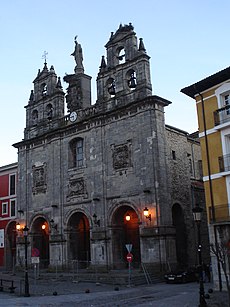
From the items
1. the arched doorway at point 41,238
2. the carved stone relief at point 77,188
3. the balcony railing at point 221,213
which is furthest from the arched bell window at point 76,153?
the balcony railing at point 221,213

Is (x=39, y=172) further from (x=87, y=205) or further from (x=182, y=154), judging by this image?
(x=182, y=154)

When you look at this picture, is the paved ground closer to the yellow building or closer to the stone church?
the yellow building

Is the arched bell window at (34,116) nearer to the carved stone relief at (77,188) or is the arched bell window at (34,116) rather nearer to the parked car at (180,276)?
the carved stone relief at (77,188)

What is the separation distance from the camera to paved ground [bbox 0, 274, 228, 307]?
60.9ft

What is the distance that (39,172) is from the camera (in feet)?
124

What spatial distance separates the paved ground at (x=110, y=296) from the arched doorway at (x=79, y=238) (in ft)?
19.4

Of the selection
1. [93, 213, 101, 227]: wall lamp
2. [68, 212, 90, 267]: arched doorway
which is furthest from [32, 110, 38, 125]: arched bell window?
[93, 213, 101, 227]: wall lamp

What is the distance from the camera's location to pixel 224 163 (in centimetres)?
2108

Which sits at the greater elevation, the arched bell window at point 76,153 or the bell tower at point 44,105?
the bell tower at point 44,105

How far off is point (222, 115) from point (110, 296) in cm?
1108

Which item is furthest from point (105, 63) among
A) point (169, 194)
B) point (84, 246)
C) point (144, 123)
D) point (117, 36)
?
point (84, 246)

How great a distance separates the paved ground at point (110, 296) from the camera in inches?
730

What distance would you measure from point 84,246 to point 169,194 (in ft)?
33.4

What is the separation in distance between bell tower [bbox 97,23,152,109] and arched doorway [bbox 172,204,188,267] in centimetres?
931
